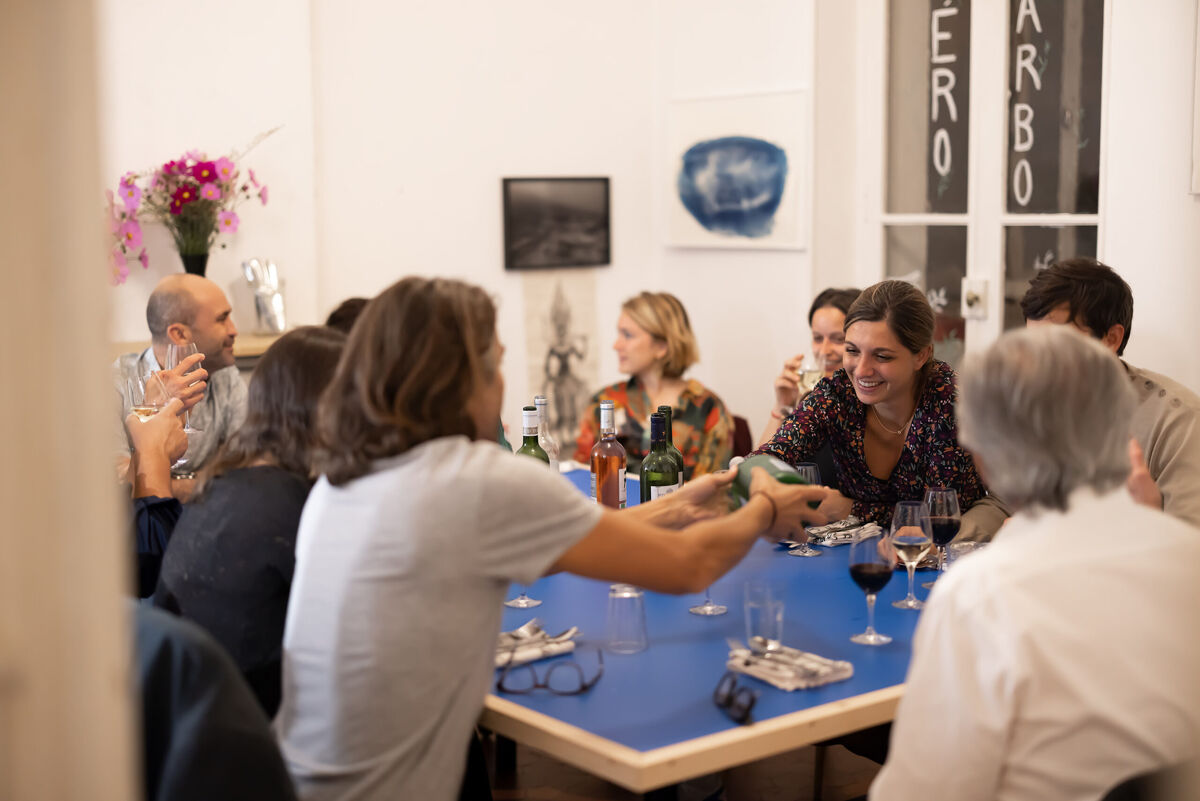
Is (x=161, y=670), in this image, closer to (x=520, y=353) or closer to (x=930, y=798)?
(x=930, y=798)

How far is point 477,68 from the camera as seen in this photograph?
5.51m

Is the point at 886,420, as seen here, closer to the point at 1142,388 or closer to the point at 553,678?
the point at 1142,388

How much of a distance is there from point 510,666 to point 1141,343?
8.89 ft

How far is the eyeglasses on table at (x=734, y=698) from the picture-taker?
180 centimetres

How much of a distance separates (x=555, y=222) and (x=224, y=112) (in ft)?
5.23

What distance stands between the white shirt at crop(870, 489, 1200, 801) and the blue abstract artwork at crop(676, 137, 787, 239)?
156 inches

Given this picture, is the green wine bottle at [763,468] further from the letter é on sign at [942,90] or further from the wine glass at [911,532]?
the letter é on sign at [942,90]

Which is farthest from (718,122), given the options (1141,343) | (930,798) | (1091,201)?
(930,798)

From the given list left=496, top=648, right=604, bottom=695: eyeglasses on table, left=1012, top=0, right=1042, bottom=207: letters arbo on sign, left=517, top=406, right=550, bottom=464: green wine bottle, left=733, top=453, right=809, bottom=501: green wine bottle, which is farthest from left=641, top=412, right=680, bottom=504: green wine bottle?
left=1012, top=0, right=1042, bottom=207: letters arbo on sign

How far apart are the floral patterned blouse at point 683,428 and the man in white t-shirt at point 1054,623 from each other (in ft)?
8.44

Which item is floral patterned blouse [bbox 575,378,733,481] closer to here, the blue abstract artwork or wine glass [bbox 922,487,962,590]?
the blue abstract artwork

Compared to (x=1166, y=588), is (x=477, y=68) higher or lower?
higher

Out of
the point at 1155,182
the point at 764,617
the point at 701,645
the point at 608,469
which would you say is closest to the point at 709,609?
the point at 701,645

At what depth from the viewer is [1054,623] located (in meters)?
1.50
